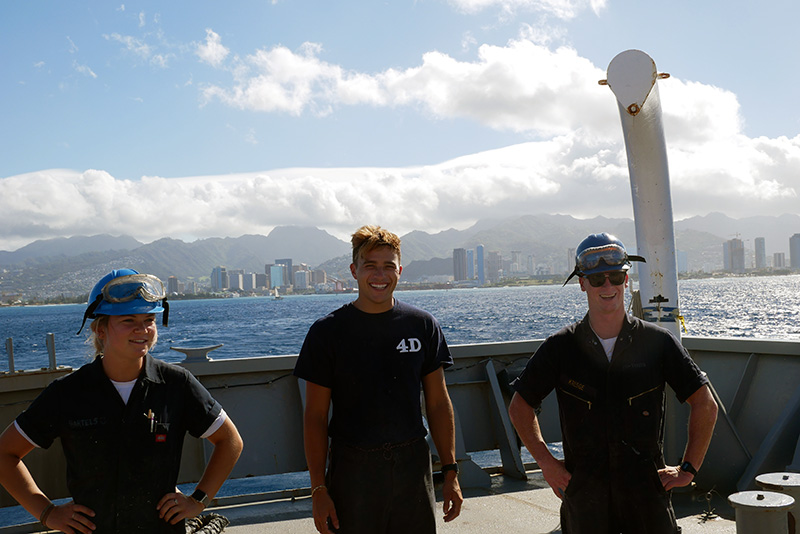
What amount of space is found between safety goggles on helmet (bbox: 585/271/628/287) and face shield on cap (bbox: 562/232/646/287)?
0.02 metres

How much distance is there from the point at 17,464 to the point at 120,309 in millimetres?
668

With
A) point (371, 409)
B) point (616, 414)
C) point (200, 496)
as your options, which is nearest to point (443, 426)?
point (371, 409)

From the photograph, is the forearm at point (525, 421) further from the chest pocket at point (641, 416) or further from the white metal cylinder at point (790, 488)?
the white metal cylinder at point (790, 488)

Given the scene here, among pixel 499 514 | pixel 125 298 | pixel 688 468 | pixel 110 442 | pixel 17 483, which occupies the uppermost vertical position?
pixel 125 298

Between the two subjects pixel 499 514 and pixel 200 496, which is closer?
pixel 200 496

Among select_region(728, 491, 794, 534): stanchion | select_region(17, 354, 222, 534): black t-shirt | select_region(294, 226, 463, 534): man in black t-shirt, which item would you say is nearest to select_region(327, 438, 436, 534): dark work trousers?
select_region(294, 226, 463, 534): man in black t-shirt

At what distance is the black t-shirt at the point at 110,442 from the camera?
251 centimetres

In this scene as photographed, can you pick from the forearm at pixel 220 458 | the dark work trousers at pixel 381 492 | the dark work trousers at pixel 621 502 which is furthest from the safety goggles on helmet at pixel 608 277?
the forearm at pixel 220 458

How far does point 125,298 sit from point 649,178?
16.2 ft

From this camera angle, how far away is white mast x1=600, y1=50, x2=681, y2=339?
607cm

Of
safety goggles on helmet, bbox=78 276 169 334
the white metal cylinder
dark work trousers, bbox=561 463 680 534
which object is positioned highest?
safety goggles on helmet, bbox=78 276 169 334

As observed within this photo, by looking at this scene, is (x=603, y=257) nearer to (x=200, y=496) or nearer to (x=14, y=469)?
(x=200, y=496)

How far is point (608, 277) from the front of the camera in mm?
2980

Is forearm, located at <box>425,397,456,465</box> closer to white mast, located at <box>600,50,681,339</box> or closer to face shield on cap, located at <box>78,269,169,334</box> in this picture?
face shield on cap, located at <box>78,269,169,334</box>
